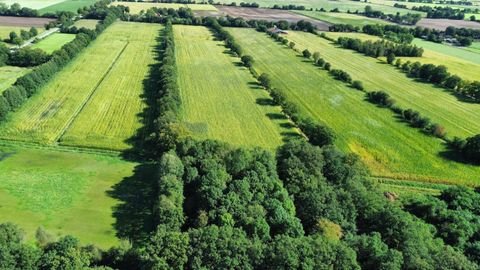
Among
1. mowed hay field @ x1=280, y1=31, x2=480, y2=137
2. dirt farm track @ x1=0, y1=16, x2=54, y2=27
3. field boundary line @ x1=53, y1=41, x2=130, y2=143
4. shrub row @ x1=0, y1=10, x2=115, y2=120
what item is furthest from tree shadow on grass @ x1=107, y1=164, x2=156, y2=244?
dirt farm track @ x1=0, y1=16, x2=54, y2=27

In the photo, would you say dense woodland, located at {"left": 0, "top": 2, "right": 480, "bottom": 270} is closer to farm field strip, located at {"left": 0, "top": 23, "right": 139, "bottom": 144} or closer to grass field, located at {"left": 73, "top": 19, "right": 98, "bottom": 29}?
farm field strip, located at {"left": 0, "top": 23, "right": 139, "bottom": 144}

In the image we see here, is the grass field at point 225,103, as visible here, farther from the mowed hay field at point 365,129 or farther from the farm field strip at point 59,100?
the farm field strip at point 59,100

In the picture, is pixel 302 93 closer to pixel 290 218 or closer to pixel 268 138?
pixel 268 138

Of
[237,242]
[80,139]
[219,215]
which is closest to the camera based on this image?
[237,242]

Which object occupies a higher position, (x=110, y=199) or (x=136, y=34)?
(x=136, y=34)

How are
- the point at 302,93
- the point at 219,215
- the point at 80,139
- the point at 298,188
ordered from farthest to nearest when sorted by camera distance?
the point at 302,93
the point at 80,139
the point at 298,188
the point at 219,215

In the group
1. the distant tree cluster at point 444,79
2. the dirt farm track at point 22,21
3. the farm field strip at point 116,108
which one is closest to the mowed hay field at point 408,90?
the distant tree cluster at point 444,79

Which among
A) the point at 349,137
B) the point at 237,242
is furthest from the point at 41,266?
the point at 349,137

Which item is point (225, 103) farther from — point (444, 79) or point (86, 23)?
point (86, 23)
